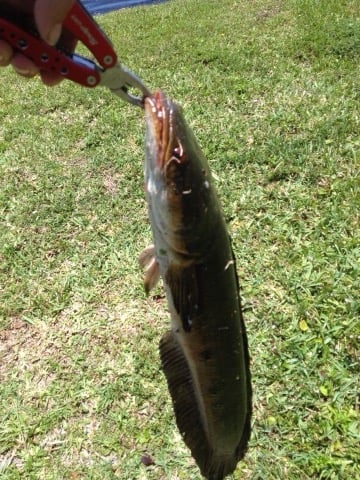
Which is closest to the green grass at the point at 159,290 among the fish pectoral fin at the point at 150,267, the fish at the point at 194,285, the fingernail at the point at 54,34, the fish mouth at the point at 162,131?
the fish at the point at 194,285

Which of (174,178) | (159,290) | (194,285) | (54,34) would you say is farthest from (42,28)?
(159,290)

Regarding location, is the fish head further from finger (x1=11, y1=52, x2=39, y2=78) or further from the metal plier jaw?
finger (x1=11, y1=52, x2=39, y2=78)

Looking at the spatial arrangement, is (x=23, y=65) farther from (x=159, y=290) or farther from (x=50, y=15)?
(x=159, y=290)

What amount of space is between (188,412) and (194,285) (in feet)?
2.31

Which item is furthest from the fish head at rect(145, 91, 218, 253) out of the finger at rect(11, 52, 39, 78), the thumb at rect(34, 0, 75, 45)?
the finger at rect(11, 52, 39, 78)

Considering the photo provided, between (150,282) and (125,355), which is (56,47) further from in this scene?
(125,355)

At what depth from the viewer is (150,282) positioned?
2.04 metres

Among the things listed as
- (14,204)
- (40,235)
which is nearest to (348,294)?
(40,235)

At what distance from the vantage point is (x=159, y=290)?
3.71 meters

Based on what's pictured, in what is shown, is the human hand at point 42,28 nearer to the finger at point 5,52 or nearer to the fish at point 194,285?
the finger at point 5,52

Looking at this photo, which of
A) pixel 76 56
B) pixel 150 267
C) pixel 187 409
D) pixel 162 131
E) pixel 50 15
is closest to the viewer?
pixel 162 131

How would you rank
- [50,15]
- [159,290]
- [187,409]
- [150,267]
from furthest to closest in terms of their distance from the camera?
1. [159,290]
2. [187,409]
3. [150,267]
4. [50,15]

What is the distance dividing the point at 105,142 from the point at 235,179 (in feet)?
5.52

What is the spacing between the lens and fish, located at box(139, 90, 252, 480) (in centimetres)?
174
